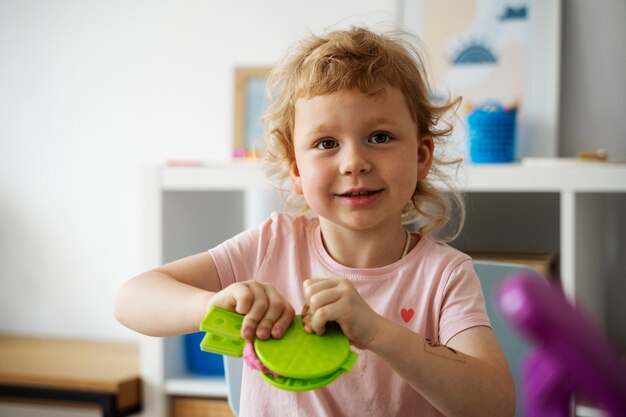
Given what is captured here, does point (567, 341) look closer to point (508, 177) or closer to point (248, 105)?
point (508, 177)

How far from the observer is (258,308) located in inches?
25.7

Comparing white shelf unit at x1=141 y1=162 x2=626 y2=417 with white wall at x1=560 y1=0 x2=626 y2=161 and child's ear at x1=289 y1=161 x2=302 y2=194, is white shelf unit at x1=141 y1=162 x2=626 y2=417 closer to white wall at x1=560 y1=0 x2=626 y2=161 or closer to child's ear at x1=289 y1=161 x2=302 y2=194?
white wall at x1=560 y1=0 x2=626 y2=161

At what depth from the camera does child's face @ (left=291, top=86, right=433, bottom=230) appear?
0.90m

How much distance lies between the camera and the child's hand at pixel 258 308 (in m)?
0.63

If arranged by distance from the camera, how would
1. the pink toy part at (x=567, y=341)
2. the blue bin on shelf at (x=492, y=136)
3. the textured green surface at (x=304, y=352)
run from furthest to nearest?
the blue bin on shelf at (x=492, y=136) < the textured green surface at (x=304, y=352) < the pink toy part at (x=567, y=341)

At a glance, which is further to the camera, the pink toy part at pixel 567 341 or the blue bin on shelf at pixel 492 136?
the blue bin on shelf at pixel 492 136

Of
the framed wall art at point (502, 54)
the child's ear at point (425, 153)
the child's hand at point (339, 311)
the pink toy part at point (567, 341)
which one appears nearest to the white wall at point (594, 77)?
the framed wall art at point (502, 54)

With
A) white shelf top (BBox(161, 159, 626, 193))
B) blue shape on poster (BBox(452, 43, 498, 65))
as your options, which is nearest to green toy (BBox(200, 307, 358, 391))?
white shelf top (BBox(161, 159, 626, 193))

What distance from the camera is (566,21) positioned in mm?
1954

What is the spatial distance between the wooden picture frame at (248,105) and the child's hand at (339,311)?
1527 mm

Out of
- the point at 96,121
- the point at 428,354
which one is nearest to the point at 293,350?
the point at 428,354

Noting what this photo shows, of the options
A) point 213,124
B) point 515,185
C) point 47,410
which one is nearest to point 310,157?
point 515,185

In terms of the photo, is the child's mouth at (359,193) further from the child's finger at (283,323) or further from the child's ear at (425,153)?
the child's finger at (283,323)

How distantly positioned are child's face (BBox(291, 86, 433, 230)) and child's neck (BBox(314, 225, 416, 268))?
2.1 inches
